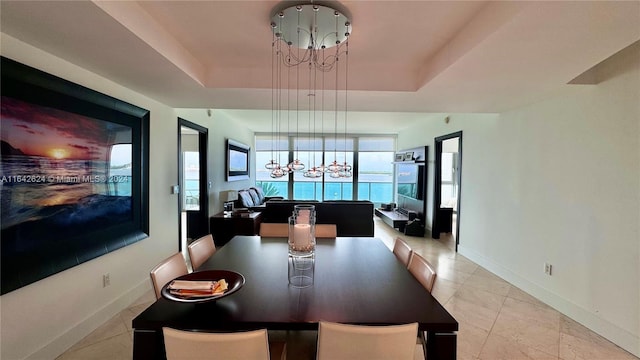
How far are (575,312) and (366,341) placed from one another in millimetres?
2881

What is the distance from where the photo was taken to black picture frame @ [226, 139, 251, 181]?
6184 mm

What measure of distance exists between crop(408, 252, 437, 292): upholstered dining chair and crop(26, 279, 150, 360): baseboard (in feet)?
8.77

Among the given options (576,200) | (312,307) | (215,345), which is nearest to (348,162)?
(576,200)

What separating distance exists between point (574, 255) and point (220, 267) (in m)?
3.32

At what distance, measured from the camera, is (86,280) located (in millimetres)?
2312

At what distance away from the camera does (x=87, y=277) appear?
2322mm

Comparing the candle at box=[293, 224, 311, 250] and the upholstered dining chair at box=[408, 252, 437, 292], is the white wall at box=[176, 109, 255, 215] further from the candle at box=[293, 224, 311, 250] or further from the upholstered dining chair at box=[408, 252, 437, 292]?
the upholstered dining chair at box=[408, 252, 437, 292]

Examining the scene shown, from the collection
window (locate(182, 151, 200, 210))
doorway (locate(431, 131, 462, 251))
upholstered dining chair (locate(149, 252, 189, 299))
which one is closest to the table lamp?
window (locate(182, 151, 200, 210))

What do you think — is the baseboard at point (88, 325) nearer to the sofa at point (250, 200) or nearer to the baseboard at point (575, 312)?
the sofa at point (250, 200)

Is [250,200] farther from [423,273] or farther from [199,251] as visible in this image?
[423,273]

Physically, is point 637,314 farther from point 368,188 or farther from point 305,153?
Answer: point 305,153

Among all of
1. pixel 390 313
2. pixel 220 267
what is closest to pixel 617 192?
pixel 390 313

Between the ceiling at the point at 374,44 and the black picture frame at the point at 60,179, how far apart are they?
0.29m

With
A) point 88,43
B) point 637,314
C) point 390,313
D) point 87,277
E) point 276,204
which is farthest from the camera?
point 276,204
